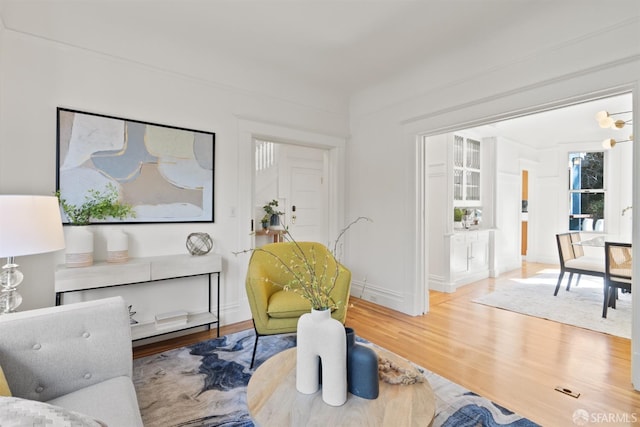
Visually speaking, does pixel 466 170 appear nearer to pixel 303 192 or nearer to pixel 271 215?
pixel 303 192

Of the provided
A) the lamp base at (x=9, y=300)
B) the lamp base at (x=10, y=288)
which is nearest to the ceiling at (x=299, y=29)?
the lamp base at (x=10, y=288)

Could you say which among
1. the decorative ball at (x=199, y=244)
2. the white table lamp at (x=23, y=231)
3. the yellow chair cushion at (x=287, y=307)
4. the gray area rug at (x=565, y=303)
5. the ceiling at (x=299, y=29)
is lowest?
the gray area rug at (x=565, y=303)

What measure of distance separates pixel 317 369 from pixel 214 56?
10.1 ft

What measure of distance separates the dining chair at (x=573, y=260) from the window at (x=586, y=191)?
8.08 ft

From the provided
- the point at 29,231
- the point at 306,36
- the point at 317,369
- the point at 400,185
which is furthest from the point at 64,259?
the point at 400,185

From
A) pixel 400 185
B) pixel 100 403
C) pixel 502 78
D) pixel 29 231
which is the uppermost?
pixel 502 78

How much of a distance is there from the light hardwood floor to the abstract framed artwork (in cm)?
125

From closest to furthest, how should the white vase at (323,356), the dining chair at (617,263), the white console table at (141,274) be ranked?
the white vase at (323,356) → the white console table at (141,274) → the dining chair at (617,263)

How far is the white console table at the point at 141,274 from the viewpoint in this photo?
86.2 inches

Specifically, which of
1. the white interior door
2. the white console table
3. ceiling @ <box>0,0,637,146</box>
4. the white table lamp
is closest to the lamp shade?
the white table lamp

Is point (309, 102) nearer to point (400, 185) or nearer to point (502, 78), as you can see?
point (400, 185)

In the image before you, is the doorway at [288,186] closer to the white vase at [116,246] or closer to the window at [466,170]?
the window at [466,170]

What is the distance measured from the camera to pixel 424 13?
8.11 feet

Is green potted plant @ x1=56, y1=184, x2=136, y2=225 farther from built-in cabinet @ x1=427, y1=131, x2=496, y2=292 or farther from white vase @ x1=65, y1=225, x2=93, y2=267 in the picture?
built-in cabinet @ x1=427, y1=131, x2=496, y2=292
